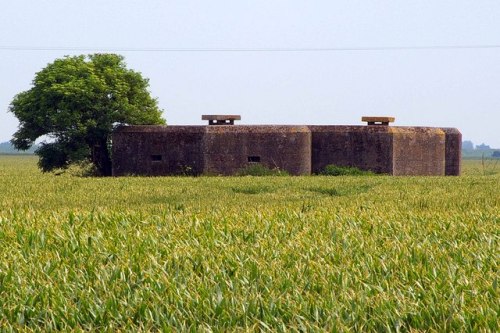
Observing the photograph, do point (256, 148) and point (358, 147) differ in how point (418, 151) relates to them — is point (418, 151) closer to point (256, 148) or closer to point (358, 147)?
point (358, 147)

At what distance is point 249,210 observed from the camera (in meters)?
14.5

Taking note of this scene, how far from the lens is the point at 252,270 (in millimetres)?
7973

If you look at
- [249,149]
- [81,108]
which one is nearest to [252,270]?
[249,149]

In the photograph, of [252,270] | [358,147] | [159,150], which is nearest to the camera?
[252,270]

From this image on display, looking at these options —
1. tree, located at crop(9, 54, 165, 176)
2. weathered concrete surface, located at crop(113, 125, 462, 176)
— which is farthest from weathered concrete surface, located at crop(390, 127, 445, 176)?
tree, located at crop(9, 54, 165, 176)

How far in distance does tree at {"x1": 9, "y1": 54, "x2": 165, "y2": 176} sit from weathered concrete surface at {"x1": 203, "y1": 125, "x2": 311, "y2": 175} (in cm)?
452

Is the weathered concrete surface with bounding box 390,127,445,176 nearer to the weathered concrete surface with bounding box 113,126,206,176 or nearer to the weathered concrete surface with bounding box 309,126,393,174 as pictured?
the weathered concrete surface with bounding box 309,126,393,174

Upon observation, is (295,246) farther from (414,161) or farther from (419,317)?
(414,161)

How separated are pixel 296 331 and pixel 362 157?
2941 centimetres

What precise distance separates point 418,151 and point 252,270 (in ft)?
98.9

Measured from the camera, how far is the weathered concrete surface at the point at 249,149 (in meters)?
33.9

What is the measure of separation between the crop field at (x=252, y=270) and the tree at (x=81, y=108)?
21.6m

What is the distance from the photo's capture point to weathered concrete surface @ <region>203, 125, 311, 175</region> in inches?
1336

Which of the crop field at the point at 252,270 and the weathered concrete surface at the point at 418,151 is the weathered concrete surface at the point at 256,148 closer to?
the weathered concrete surface at the point at 418,151
